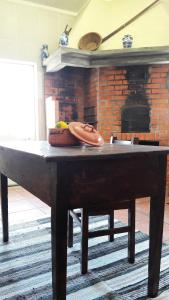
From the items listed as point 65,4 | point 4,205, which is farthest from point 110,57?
point 4,205

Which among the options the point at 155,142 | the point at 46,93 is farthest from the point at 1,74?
the point at 155,142

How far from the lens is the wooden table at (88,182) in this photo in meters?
1.05

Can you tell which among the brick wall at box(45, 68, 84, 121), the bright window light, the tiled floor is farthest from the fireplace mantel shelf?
the tiled floor

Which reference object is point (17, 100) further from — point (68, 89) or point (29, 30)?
point (29, 30)

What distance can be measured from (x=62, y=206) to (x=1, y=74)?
3.28 m

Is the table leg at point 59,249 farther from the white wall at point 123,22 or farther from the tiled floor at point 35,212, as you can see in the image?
the white wall at point 123,22

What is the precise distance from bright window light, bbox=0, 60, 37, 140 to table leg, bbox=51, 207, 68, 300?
3.05 metres

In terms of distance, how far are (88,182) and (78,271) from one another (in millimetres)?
828

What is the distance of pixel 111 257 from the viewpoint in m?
1.82

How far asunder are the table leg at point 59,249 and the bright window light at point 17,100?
3.05m

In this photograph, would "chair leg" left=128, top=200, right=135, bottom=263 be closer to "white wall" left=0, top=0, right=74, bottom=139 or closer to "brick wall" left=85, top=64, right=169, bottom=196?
"brick wall" left=85, top=64, right=169, bottom=196

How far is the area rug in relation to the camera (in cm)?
143

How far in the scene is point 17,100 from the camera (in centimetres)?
396

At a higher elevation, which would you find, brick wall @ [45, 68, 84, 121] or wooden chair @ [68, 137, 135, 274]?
brick wall @ [45, 68, 84, 121]
